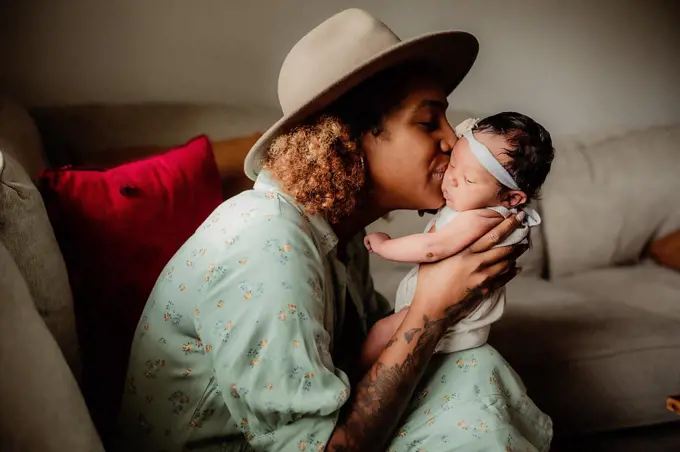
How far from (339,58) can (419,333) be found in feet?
1.50

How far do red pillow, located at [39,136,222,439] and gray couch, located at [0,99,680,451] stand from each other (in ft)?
Answer: 0.42

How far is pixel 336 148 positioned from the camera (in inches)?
43.0

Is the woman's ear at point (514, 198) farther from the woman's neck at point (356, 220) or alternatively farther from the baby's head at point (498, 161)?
the woman's neck at point (356, 220)

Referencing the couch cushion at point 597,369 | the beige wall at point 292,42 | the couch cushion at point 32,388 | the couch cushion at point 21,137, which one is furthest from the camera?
the beige wall at point 292,42

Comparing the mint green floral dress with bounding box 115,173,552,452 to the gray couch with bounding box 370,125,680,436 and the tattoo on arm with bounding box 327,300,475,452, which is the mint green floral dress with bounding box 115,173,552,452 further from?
the gray couch with bounding box 370,125,680,436

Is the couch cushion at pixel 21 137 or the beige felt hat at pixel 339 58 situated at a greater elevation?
the beige felt hat at pixel 339 58

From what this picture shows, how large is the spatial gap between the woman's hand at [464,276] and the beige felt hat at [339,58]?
12.6 inches

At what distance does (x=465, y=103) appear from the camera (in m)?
2.22

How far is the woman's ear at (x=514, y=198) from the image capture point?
3.66 ft

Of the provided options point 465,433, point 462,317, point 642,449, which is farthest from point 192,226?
point 642,449

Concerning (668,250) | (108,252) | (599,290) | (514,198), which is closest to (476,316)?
(514,198)

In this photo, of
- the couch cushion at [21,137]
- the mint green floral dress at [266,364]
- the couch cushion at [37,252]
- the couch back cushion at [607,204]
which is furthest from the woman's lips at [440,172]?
the couch back cushion at [607,204]

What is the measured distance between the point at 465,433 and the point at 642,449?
0.80m

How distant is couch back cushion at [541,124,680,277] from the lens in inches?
78.7
